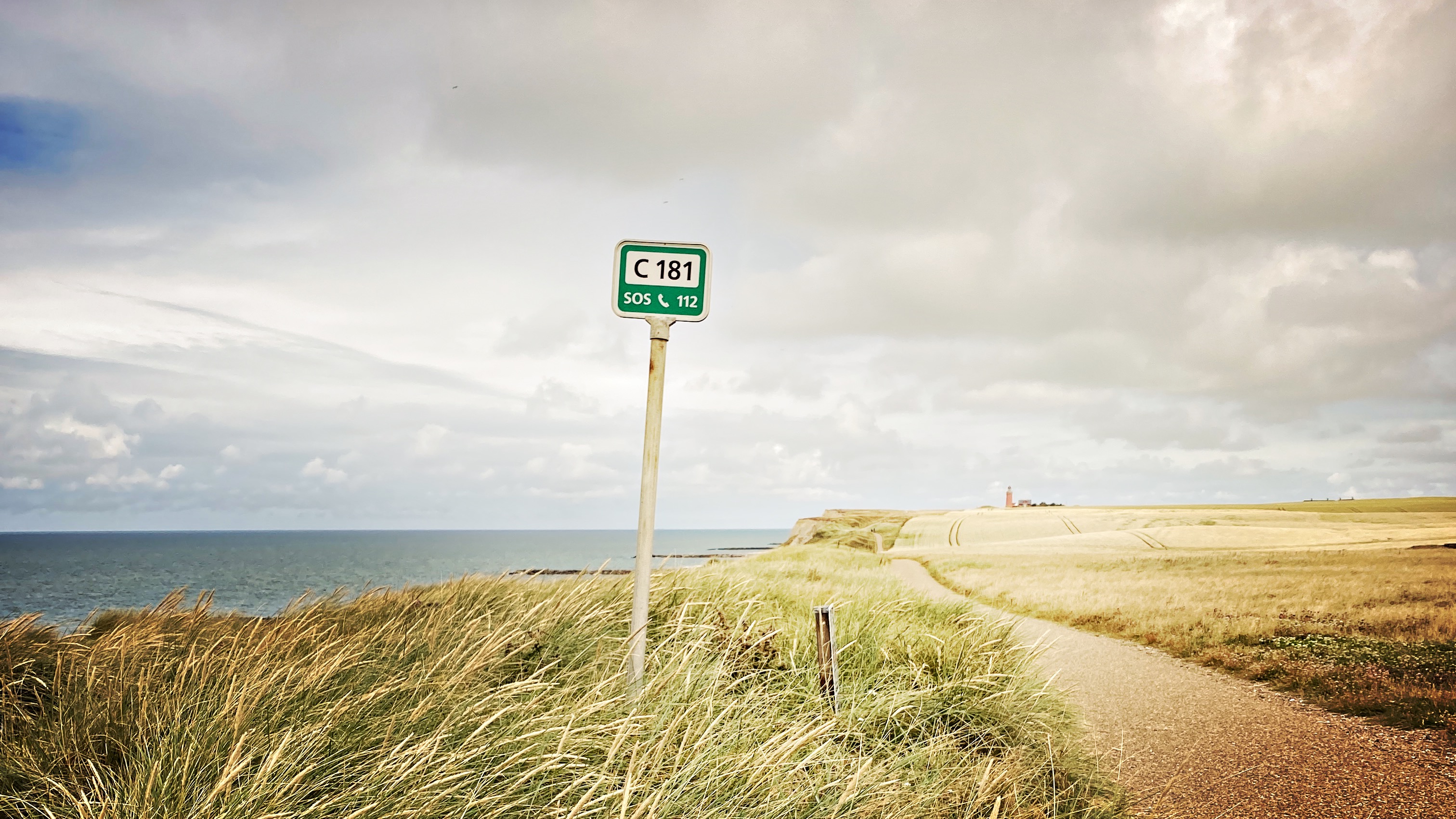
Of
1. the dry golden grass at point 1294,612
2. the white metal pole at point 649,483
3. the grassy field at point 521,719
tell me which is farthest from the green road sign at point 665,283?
the dry golden grass at point 1294,612

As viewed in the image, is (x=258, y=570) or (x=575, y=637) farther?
(x=258, y=570)

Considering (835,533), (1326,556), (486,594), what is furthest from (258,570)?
(1326,556)

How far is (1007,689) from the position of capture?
16.3 feet

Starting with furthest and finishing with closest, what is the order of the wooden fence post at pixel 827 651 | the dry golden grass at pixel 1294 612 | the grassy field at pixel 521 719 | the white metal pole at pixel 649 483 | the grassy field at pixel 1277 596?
the grassy field at pixel 1277 596, the dry golden grass at pixel 1294 612, the wooden fence post at pixel 827 651, the white metal pole at pixel 649 483, the grassy field at pixel 521 719

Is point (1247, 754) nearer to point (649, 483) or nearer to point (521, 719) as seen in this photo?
point (649, 483)

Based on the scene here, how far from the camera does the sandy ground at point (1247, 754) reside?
526 cm

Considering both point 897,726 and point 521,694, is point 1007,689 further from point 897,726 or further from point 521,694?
point 521,694

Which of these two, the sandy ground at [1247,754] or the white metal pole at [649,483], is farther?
the sandy ground at [1247,754]

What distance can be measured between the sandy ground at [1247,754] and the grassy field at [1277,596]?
931mm

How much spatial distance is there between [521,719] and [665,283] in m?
2.61

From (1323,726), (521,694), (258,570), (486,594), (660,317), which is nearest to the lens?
(521,694)

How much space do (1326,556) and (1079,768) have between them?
3108cm

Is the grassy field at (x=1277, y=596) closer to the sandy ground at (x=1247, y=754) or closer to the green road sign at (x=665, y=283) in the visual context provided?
the sandy ground at (x=1247, y=754)

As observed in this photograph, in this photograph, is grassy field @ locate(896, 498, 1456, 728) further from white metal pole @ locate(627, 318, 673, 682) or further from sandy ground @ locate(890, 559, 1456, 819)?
white metal pole @ locate(627, 318, 673, 682)
